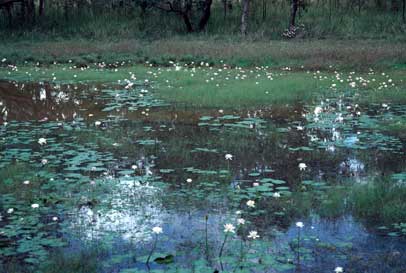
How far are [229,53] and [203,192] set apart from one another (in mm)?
17023

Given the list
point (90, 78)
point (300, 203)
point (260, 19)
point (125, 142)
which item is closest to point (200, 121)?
point (125, 142)

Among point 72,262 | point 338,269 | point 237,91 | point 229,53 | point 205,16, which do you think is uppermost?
point 205,16

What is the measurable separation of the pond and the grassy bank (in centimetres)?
→ 955

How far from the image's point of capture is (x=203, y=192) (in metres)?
7.46

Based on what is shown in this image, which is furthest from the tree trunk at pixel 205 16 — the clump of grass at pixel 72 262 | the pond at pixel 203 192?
the clump of grass at pixel 72 262

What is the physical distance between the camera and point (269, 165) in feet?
28.9

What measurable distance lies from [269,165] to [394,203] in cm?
236

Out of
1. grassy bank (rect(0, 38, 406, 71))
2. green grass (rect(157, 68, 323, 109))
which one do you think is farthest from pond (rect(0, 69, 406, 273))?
grassy bank (rect(0, 38, 406, 71))

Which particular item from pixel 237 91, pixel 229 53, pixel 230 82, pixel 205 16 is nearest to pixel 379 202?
pixel 237 91

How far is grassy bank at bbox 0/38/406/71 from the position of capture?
22.1 metres

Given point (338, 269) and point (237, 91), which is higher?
point (237, 91)

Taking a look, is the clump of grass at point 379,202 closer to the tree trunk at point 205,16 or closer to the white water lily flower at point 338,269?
the white water lily flower at point 338,269

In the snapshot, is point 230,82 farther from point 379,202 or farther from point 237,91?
point 379,202

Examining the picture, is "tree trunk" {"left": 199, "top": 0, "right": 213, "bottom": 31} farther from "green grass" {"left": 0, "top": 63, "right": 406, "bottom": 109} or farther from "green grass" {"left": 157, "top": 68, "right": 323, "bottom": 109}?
"green grass" {"left": 157, "top": 68, "right": 323, "bottom": 109}
